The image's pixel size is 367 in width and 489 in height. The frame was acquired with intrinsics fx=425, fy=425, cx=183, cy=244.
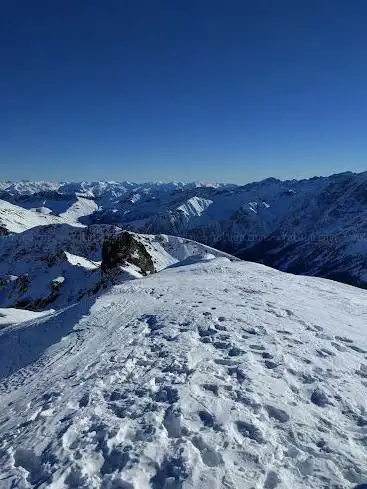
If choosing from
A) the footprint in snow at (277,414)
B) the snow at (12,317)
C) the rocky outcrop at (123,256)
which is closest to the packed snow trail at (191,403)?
the footprint in snow at (277,414)

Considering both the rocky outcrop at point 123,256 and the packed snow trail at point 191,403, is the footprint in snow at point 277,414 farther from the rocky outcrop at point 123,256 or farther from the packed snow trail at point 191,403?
the rocky outcrop at point 123,256

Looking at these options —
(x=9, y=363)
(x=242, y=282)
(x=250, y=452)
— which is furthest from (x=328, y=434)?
(x=242, y=282)

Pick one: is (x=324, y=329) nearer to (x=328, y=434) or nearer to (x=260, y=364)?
(x=260, y=364)

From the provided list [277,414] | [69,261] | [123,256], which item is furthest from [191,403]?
[69,261]

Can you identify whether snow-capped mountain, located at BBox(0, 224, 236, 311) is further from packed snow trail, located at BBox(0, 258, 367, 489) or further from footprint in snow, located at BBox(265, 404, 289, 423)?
footprint in snow, located at BBox(265, 404, 289, 423)

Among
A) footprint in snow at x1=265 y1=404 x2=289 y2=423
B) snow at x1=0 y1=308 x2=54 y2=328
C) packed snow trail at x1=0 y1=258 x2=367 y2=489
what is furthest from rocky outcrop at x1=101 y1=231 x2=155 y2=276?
footprint in snow at x1=265 y1=404 x2=289 y2=423

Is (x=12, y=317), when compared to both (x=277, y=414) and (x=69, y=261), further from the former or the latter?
(x=69, y=261)

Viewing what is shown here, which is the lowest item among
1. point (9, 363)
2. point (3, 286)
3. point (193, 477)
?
point (3, 286)
